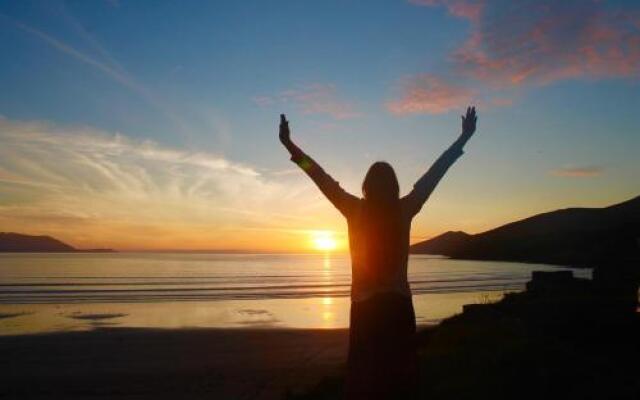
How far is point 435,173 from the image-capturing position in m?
3.20

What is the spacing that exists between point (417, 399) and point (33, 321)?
94.7ft

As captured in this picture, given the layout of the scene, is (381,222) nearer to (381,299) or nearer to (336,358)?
(381,299)

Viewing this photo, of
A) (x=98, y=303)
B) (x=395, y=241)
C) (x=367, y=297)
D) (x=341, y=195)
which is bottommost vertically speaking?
(x=98, y=303)

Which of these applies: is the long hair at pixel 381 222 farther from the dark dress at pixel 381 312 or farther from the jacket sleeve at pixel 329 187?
the jacket sleeve at pixel 329 187

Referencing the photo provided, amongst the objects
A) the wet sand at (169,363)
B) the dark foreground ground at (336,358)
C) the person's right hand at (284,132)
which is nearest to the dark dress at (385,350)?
the person's right hand at (284,132)

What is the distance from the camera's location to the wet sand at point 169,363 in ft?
43.6

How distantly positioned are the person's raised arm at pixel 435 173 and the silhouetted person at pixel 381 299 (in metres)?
0.11

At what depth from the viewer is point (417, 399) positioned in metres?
2.83

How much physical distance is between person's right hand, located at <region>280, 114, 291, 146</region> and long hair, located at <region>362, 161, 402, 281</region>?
26.1 inches

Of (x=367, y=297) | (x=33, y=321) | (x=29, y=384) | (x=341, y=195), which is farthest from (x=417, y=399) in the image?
(x=33, y=321)

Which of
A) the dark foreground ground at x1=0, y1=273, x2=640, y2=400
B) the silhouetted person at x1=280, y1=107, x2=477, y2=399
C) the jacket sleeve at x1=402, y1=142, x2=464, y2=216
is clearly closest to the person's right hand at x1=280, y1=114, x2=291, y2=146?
the silhouetted person at x1=280, y1=107, x2=477, y2=399

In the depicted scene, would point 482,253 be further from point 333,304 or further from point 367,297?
point 367,297

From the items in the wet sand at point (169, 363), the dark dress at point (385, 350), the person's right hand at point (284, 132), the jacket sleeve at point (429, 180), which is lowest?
the wet sand at point (169, 363)

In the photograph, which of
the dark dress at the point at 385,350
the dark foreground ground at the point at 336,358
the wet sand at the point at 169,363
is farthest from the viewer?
the wet sand at the point at 169,363
